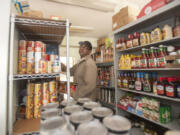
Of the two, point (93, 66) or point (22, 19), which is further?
point (93, 66)

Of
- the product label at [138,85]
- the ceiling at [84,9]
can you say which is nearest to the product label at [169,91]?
the product label at [138,85]

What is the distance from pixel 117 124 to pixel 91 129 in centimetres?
12

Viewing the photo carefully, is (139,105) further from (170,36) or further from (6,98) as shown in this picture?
(6,98)

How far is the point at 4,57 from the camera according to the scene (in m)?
0.85

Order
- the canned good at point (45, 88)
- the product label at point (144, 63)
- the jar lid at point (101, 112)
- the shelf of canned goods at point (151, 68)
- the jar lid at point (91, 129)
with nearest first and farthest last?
1. the jar lid at point (91, 129)
2. the jar lid at point (101, 112)
3. the canned good at point (45, 88)
4. the shelf of canned goods at point (151, 68)
5. the product label at point (144, 63)

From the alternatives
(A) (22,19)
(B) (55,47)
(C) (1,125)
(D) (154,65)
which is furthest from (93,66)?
(C) (1,125)

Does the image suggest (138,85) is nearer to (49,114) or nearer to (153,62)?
(153,62)

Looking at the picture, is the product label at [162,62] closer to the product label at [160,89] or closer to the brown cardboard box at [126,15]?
the product label at [160,89]

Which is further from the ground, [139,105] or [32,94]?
[32,94]

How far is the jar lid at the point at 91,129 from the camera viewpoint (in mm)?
418

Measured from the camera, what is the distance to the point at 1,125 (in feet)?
2.64

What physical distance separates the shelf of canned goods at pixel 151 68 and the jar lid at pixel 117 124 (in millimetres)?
1296

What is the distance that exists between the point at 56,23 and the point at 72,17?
8.36 feet

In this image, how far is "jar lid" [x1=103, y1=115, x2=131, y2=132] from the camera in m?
0.42
